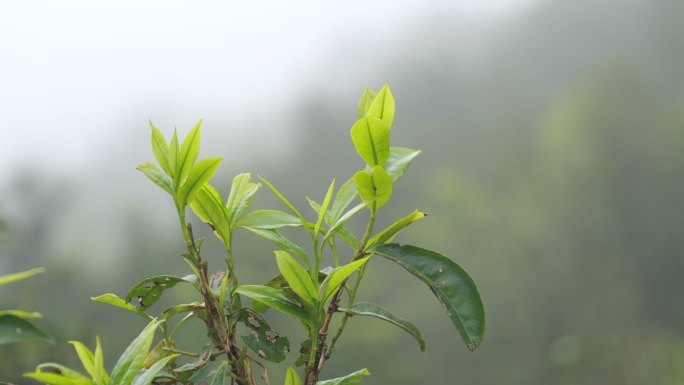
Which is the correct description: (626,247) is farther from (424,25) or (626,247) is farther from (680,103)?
(424,25)

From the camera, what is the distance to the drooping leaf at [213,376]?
15.1 inches

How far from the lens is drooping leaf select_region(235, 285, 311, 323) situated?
15.0 inches

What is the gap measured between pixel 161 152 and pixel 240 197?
0.06 meters

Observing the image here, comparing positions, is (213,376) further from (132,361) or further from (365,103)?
(365,103)

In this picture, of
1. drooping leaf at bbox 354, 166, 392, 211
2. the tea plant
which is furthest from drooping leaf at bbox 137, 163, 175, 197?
→ drooping leaf at bbox 354, 166, 392, 211

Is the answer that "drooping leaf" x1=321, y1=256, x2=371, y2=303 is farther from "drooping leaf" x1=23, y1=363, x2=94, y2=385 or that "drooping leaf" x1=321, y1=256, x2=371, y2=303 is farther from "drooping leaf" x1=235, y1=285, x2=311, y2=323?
"drooping leaf" x1=23, y1=363, x2=94, y2=385

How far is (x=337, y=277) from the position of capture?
0.38 metres

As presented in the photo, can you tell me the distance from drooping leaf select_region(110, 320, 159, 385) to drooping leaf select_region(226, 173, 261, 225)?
4.0 inches

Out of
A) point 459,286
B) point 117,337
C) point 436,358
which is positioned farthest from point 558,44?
point 459,286

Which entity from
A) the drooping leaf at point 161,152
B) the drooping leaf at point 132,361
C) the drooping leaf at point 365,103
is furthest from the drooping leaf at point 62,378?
the drooping leaf at point 365,103

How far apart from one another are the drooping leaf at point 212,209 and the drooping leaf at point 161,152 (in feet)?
0.07

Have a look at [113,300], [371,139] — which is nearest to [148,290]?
[113,300]

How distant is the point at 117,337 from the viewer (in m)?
3.89

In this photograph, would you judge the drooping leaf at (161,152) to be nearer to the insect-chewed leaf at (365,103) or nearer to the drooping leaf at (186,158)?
the drooping leaf at (186,158)
